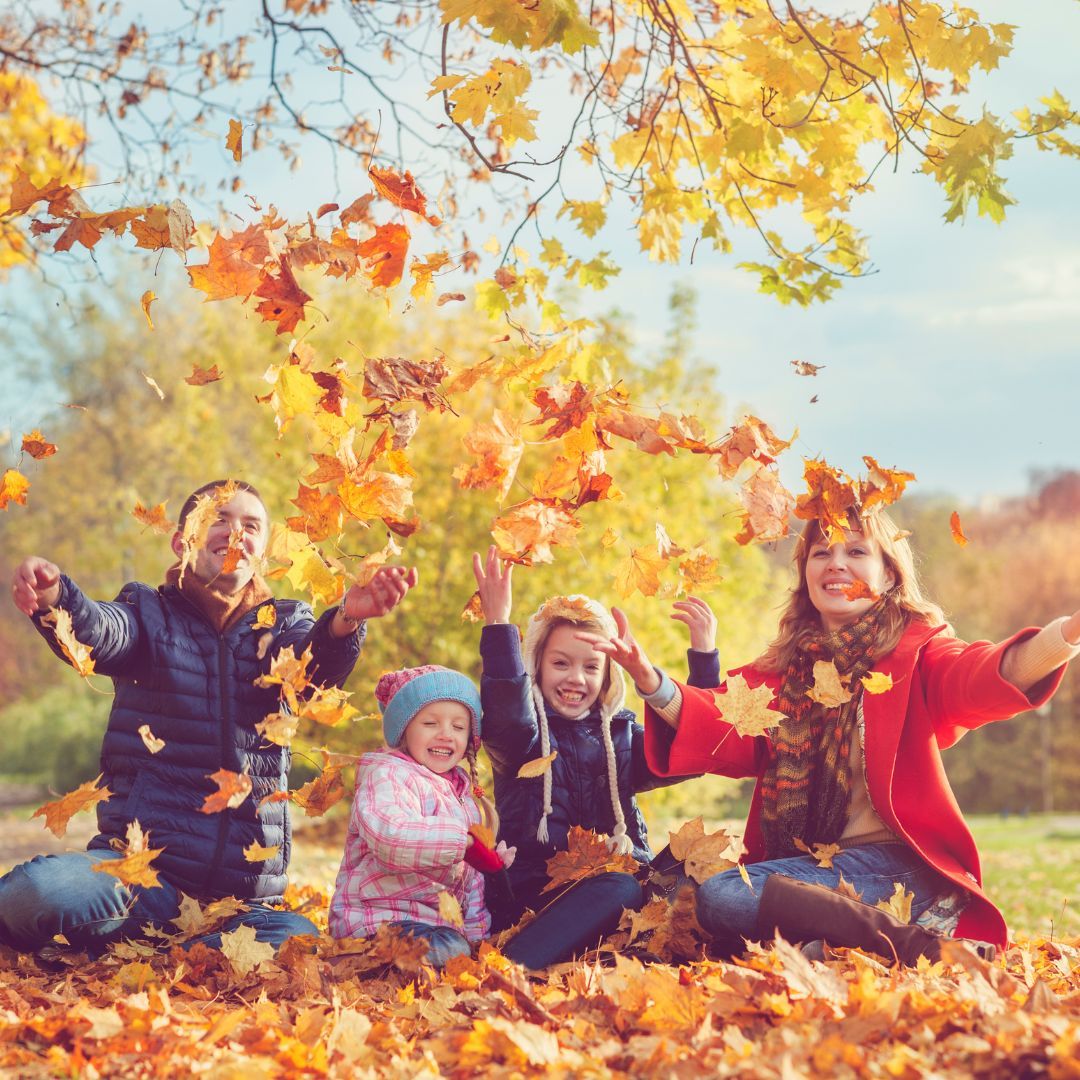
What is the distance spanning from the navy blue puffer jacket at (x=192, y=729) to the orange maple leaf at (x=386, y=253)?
1.09m

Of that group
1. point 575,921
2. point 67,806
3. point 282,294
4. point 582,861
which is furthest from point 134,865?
point 282,294

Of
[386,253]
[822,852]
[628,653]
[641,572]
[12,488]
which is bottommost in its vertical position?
[822,852]

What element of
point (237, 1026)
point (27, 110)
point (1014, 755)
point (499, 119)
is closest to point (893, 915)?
point (237, 1026)

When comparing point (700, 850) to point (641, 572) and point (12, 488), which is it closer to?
point (641, 572)

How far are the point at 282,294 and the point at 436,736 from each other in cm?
140

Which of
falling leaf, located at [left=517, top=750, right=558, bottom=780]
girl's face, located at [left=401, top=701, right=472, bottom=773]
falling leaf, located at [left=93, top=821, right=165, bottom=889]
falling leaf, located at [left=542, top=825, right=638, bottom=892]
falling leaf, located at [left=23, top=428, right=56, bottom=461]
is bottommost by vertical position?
falling leaf, located at [left=542, top=825, right=638, bottom=892]

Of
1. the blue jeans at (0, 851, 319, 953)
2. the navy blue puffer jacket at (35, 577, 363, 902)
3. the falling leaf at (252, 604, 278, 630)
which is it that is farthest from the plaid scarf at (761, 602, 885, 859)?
the falling leaf at (252, 604, 278, 630)

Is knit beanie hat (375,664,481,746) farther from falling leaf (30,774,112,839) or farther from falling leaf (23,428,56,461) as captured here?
falling leaf (23,428,56,461)

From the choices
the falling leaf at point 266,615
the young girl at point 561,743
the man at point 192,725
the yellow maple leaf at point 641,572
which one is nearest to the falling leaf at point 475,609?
the young girl at point 561,743

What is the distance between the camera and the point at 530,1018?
2.60 metres

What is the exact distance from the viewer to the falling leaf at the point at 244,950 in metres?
3.32

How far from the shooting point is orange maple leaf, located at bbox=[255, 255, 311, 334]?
316 cm

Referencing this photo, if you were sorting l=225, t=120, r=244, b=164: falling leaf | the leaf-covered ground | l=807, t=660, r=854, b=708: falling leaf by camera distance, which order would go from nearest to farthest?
the leaf-covered ground
l=225, t=120, r=244, b=164: falling leaf
l=807, t=660, r=854, b=708: falling leaf

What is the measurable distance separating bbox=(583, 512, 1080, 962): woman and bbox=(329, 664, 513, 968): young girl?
57 cm
